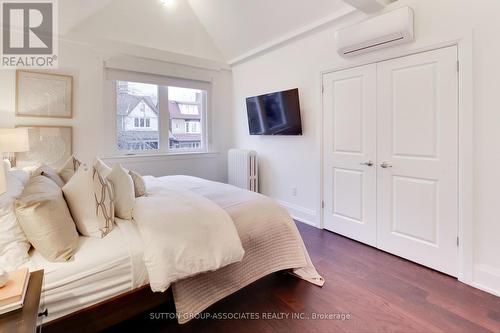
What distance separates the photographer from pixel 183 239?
1546 millimetres

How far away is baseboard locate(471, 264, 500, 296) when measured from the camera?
200 cm

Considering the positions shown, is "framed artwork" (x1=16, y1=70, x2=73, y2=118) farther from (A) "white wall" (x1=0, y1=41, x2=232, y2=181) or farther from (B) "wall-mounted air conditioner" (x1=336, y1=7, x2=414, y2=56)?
(B) "wall-mounted air conditioner" (x1=336, y1=7, x2=414, y2=56)

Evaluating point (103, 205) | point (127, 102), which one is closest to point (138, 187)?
point (103, 205)

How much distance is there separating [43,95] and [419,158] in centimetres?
419

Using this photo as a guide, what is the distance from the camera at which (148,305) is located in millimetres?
1586

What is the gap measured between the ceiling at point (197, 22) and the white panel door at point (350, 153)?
807mm

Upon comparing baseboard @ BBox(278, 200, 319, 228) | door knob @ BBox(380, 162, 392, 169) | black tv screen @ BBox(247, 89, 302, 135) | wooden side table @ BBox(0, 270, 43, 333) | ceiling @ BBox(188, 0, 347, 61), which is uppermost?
ceiling @ BBox(188, 0, 347, 61)

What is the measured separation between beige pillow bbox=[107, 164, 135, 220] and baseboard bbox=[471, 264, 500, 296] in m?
2.66

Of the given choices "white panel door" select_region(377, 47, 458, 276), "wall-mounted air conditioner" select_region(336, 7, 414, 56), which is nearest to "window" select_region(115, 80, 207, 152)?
"wall-mounted air conditioner" select_region(336, 7, 414, 56)

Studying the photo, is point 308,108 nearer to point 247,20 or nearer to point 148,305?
point 247,20

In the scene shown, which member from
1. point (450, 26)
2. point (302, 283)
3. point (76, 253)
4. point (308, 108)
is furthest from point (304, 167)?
point (76, 253)

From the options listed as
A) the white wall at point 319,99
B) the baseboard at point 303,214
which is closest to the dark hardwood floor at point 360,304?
the white wall at point 319,99

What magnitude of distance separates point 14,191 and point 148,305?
3.28 ft

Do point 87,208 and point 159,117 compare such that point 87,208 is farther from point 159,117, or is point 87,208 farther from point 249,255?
point 159,117
